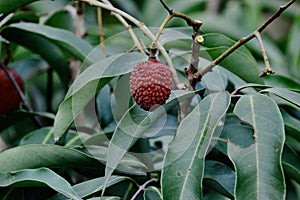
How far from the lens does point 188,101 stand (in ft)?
2.64

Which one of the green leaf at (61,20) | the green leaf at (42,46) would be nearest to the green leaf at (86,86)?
the green leaf at (42,46)

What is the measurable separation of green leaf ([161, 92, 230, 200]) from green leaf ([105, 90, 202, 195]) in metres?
0.04

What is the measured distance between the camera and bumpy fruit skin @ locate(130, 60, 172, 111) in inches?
29.6

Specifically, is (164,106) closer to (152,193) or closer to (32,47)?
(152,193)

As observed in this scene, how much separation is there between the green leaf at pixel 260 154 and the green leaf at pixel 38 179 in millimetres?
191

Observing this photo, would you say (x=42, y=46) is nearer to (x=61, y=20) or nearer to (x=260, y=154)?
(x=61, y=20)

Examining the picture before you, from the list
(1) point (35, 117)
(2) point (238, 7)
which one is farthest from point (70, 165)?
(2) point (238, 7)

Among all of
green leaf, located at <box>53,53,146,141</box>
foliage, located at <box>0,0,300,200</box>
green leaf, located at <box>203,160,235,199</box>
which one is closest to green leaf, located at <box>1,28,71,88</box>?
foliage, located at <box>0,0,300,200</box>

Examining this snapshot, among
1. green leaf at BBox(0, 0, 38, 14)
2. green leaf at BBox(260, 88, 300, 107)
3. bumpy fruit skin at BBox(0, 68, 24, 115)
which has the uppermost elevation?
green leaf at BBox(0, 0, 38, 14)

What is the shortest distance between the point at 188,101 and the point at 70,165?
0.58 feet

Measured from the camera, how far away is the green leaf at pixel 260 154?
648 mm

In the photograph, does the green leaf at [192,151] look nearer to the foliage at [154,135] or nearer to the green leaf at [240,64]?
the foliage at [154,135]

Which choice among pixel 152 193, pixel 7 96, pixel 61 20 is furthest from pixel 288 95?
pixel 61 20

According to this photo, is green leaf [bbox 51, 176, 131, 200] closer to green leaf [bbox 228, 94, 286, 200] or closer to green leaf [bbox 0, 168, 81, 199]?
green leaf [bbox 0, 168, 81, 199]
